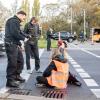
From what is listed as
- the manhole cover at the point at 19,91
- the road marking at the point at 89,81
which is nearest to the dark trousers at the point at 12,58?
the manhole cover at the point at 19,91

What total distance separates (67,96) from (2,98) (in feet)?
5.39

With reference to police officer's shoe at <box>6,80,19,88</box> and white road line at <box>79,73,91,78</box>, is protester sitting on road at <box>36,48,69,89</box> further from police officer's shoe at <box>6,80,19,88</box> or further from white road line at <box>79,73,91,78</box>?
white road line at <box>79,73,91,78</box>

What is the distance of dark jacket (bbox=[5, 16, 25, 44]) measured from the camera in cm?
1177

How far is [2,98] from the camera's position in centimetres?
955

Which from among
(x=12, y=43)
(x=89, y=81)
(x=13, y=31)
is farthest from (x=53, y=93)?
(x=89, y=81)

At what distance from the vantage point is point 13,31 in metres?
11.8

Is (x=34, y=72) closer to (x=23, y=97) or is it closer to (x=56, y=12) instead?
→ (x=23, y=97)

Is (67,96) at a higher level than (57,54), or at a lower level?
lower

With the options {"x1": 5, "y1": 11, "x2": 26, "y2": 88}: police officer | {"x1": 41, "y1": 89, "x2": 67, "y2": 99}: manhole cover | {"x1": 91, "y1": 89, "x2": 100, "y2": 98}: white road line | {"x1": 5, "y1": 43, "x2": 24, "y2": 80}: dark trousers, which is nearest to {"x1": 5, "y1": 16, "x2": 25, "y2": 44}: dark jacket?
{"x1": 5, "y1": 11, "x2": 26, "y2": 88}: police officer

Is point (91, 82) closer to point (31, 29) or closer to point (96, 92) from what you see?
point (96, 92)

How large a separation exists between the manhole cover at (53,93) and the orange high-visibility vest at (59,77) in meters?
0.40

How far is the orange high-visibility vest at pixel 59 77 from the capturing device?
11.8 m

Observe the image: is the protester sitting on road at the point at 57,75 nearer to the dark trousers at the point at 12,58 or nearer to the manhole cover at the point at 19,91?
the dark trousers at the point at 12,58

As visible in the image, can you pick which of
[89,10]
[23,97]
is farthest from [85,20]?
[23,97]
